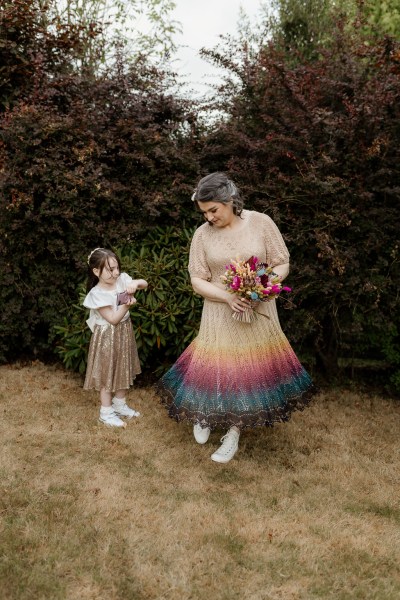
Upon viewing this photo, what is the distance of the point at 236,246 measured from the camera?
3.78 m

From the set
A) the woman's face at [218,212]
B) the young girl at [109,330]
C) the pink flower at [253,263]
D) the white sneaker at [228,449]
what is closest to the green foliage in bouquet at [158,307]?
the young girl at [109,330]

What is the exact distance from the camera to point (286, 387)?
3.96 metres

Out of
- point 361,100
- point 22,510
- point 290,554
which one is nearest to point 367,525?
point 290,554

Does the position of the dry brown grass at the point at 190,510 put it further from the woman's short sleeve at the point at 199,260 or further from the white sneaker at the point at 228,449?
the woman's short sleeve at the point at 199,260

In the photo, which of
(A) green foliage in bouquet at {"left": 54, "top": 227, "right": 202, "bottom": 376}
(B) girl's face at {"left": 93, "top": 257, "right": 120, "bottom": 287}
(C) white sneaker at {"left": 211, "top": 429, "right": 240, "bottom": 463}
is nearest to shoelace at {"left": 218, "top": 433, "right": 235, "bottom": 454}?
(C) white sneaker at {"left": 211, "top": 429, "right": 240, "bottom": 463}

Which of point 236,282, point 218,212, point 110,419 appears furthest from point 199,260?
point 110,419

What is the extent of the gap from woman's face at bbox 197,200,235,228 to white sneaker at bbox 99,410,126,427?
1863mm

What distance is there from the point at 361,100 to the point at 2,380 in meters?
4.33

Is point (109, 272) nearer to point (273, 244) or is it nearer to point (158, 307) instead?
point (158, 307)

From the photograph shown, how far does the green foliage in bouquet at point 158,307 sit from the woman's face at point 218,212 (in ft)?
5.25

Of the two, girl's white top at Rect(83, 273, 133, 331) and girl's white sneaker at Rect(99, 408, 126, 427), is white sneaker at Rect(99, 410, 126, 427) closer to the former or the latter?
girl's white sneaker at Rect(99, 408, 126, 427)

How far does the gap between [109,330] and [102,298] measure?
29 cm

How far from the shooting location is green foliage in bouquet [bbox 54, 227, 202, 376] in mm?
5254

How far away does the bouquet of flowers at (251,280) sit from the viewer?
11.5 ft
